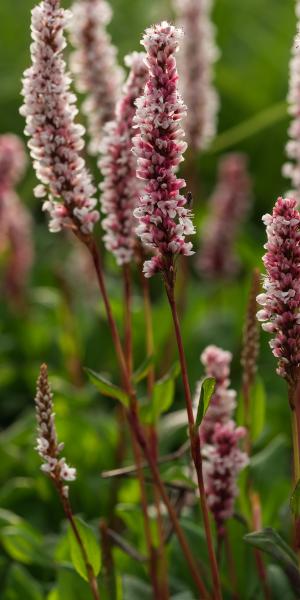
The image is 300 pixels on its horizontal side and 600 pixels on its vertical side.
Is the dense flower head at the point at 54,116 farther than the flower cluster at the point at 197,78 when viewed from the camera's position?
No

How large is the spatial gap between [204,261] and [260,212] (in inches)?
42.8

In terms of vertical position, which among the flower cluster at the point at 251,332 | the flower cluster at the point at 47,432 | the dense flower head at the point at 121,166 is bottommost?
the flower cluster at the point at 47,432

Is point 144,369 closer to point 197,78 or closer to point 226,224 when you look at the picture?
point 197,78

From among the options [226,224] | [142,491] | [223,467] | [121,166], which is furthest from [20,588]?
[226,224]

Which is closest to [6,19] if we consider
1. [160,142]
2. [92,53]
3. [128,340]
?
[92,53]

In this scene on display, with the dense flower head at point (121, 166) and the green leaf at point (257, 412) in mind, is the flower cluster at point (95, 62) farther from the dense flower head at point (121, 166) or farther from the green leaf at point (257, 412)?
the green leaf at point (257, 412)

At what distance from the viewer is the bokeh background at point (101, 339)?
226 centimetres

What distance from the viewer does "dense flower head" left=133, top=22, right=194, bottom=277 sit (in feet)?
4.00

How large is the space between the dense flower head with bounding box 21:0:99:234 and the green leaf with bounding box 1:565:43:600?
86 centimetres

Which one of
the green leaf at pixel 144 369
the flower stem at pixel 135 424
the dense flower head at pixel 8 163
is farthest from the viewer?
the dense flower head at pixel 8 163

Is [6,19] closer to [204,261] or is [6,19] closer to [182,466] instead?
[204,261]

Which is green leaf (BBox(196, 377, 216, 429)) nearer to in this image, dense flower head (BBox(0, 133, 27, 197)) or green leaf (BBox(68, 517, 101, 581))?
green leaf (BBox(68, 517, 101, 581))

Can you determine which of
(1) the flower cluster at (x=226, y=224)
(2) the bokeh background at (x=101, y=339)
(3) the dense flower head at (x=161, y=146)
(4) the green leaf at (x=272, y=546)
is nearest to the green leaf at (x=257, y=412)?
(2) the bokeh background at (x=101, y=339)

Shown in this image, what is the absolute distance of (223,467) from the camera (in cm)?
156
